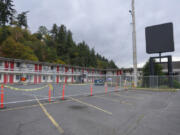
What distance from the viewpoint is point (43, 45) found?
60.4 metres

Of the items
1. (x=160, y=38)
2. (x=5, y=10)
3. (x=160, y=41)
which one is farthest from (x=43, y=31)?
(x=160, y=41)

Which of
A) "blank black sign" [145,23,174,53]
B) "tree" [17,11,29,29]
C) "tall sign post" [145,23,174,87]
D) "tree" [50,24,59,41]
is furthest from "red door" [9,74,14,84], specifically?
"tree" [50,24,59,41]

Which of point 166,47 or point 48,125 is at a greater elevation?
point 166,47

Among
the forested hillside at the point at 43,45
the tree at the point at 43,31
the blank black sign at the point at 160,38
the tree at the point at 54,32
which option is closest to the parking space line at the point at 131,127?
the blank black sign at the point at 160,38

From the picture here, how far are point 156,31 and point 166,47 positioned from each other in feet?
10.0

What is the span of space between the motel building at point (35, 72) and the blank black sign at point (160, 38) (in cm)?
1474

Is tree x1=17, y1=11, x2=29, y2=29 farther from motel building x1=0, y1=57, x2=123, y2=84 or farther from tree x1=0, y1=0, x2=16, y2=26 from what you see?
tree x1=0, y1=0, x2=16, y2=26

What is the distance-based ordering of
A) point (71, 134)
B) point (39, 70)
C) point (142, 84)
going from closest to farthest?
point (71, 134) → point (142, 84) → point (39, 70)

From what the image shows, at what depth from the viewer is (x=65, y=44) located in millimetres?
78188

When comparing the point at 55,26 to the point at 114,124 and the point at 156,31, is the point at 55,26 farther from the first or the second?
the point at 114,124

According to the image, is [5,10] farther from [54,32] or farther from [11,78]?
[54,32]

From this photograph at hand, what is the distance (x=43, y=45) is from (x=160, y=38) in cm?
5324

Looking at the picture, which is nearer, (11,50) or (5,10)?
(5,10)

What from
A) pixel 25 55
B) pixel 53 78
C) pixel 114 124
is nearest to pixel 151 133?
pixel 114 124
